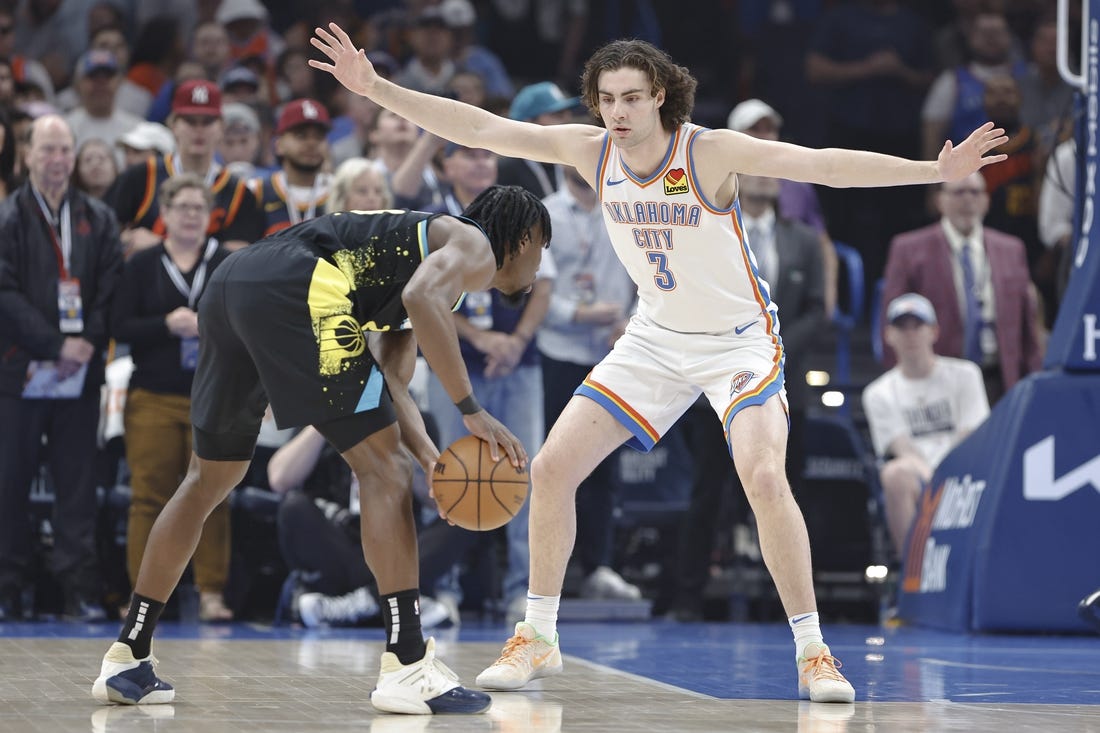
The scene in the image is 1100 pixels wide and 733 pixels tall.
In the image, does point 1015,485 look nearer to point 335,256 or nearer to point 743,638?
point 743,638

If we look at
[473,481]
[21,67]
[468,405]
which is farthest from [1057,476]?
[21,67]

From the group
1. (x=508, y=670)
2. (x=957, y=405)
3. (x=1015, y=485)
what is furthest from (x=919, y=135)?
(x=508, y=670)

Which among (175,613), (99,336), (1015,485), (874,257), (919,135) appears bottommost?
(175,613)

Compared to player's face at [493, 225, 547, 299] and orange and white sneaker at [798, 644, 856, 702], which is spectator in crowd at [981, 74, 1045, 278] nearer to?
orange and white sneaker at [798, 644, 856, 702]

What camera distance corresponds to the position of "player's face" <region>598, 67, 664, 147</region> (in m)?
6.34

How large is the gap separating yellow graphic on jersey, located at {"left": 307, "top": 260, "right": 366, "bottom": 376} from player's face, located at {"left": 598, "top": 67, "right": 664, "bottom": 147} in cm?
129

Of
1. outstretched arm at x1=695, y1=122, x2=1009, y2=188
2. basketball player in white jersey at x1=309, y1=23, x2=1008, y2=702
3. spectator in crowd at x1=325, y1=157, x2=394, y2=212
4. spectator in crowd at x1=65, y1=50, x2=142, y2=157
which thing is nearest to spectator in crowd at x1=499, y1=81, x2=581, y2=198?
spectator in crowd at x1=325, y1=157, x2=394, y2=212

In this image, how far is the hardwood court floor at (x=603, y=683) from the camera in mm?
5371

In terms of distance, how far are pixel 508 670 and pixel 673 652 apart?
2000 mm

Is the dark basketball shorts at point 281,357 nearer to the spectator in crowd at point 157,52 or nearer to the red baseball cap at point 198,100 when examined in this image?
the red baseball cap at point 198,100

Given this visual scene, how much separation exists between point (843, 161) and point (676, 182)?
0.73m

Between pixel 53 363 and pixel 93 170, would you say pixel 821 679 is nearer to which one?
pixel 53 363

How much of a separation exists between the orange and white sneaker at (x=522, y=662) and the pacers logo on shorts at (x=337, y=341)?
1.45m

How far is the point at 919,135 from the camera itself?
15.0m
